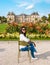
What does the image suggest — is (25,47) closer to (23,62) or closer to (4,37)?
(23,62)

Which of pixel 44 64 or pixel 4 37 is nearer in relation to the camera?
pixel 44 64

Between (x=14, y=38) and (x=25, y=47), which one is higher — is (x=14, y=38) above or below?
below

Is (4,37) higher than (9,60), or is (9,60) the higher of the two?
(9,60)

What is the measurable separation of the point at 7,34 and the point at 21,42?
1109 cm

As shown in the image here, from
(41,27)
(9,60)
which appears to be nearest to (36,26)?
(41,27)

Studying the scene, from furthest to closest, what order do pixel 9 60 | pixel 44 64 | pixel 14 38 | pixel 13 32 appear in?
pixel 13 32, pixel 14 38, pixel 9 60, pixel 44 64

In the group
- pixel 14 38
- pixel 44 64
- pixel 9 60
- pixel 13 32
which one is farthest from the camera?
pixel 13 32

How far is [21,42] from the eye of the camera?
880 centimetres

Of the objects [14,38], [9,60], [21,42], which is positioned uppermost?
[21,42]

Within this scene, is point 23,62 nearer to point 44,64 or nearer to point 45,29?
point 44,64

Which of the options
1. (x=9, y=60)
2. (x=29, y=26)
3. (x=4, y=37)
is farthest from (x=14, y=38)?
(x=9, y=60)

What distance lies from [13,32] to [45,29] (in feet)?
8.66

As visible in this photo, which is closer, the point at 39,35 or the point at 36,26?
the point at 39,35

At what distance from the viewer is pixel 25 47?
9.05 meters
